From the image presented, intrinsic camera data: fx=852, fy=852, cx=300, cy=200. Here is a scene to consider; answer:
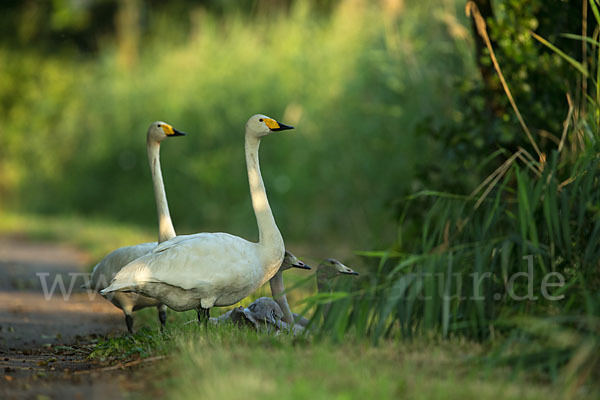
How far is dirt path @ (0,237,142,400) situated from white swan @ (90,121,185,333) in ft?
1.15

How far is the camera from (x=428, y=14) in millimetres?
10469

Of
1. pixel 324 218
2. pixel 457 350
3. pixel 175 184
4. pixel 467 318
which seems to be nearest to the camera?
pixel 457 350

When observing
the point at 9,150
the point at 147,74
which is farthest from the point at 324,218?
the point at 9,150

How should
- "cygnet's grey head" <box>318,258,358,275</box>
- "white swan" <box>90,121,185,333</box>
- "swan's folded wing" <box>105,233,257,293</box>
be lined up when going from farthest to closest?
"white swan" <box>90,121,185,333</box>
"cygnet's grey head" <box>318,258,358,275</box>
"swan's folded wing" <box>105,233,257,293</box>

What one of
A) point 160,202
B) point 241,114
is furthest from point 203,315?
point 241,114

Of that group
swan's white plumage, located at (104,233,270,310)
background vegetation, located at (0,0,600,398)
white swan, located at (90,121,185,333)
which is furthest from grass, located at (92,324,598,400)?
white swan, located at (90,121,185,333)

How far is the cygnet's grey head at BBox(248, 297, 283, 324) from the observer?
Answer: 17.2 ft

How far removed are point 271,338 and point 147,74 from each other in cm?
1380

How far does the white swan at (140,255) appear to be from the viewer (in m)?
5.62

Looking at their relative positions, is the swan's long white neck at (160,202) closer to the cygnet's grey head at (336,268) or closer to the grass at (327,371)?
the cygnet's grey head at (336,268)

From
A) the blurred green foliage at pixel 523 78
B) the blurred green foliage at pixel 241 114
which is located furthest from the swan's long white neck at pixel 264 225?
the blurred green foliage at pixel 241 114

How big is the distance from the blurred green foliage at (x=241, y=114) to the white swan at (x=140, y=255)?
2.39 metres

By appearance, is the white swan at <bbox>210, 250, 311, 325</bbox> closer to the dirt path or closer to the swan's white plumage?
the swan's white plumage

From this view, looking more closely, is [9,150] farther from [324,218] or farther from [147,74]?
[324,218]
